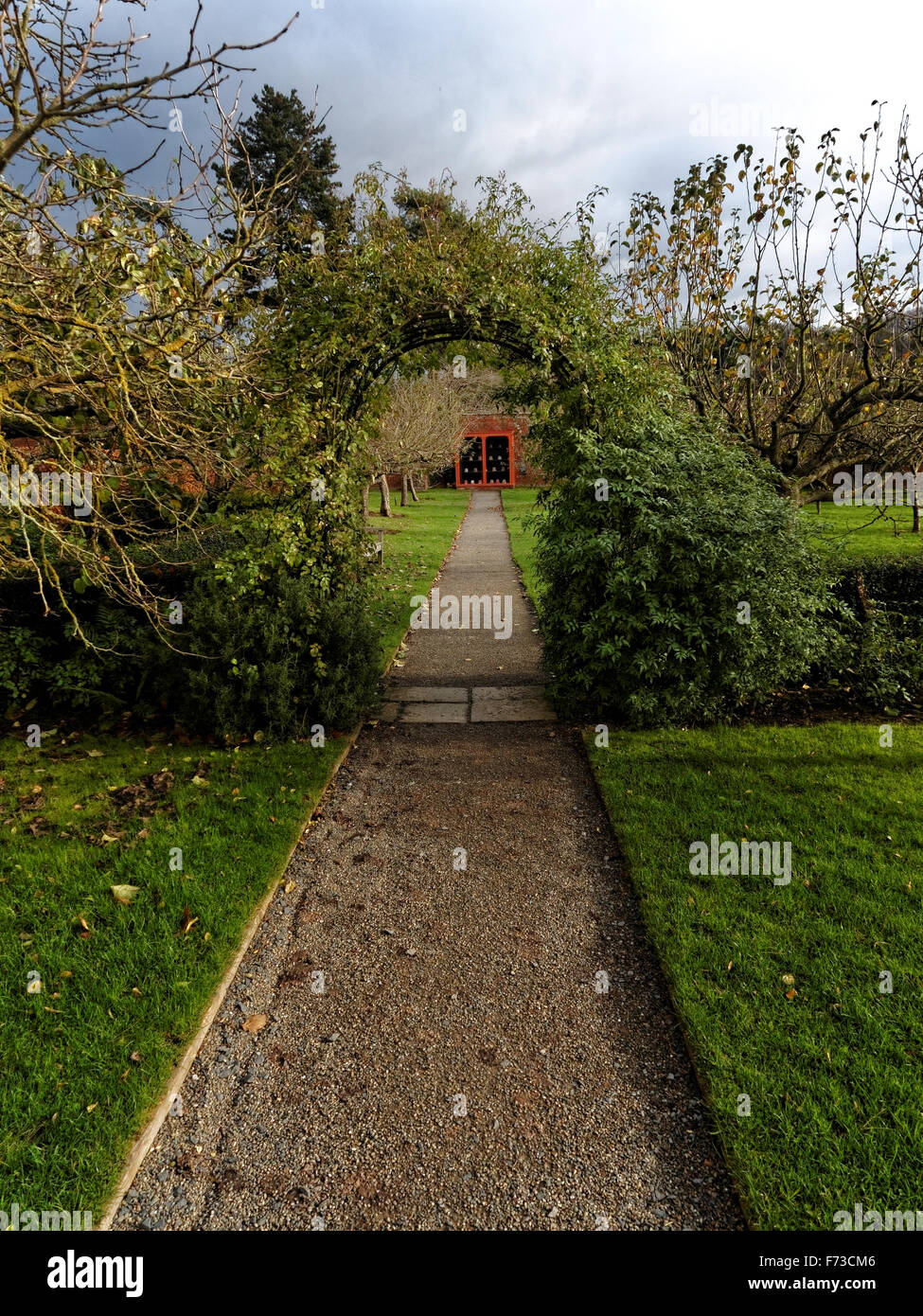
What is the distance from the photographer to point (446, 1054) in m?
3.20

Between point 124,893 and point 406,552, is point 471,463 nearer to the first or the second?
point 406,552

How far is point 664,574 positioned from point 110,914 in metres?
4.88

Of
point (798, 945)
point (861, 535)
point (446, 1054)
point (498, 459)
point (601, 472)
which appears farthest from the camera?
point (498, 459)

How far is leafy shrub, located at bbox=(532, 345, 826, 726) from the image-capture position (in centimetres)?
624

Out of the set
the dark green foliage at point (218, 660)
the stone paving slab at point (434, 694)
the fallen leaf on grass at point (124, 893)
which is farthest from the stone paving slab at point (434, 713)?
the fallen leaf on grass at point (124, 893)

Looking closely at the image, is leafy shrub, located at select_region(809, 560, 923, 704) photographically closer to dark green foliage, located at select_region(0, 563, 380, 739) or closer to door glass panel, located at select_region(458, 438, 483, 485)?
dark green foliage, located at select_region(0, 563, 380, 739)

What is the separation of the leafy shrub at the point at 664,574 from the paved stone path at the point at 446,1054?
57.4 inches

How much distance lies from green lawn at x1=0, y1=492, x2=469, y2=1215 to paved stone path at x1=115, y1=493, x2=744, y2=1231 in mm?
207

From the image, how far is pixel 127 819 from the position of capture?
16.8 feet

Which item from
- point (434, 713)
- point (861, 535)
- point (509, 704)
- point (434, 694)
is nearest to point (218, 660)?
point (434, 713)

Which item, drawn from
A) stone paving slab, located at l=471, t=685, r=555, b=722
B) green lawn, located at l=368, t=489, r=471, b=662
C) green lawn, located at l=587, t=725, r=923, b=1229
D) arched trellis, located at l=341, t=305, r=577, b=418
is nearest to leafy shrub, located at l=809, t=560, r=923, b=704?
green lawn, located at l=587, t=725, r=923, b=1229

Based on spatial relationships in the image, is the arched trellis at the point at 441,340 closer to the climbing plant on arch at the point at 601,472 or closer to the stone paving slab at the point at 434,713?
the climbing plant on arch at the point at 601,472
